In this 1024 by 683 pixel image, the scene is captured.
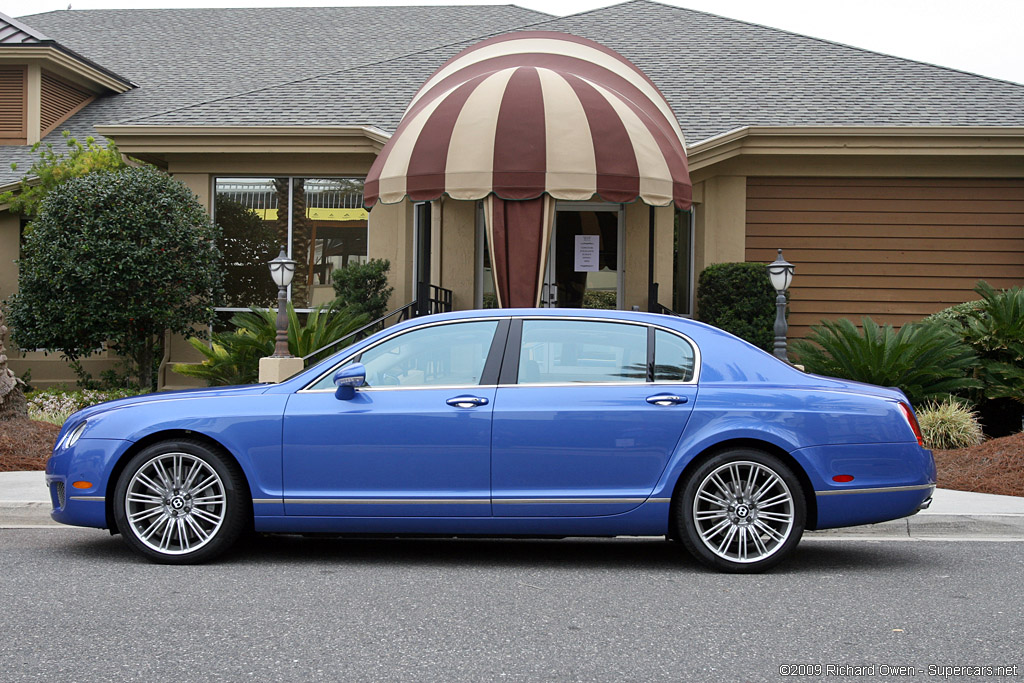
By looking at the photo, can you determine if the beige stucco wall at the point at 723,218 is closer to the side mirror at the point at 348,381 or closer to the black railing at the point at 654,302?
the black railing at the point at 654,302

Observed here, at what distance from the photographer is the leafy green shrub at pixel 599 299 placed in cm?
1495

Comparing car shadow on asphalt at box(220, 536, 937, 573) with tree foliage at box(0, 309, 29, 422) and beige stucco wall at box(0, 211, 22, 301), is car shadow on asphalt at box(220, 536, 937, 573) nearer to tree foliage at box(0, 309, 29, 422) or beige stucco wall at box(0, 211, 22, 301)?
tree foliage at box(0, 309, 29, 422)

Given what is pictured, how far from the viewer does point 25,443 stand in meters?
10.5

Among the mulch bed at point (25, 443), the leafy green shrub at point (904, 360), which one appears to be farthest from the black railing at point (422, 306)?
the leafy green shrub at point (904, 360)

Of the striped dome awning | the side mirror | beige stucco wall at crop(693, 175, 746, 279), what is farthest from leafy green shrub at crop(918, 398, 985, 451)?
the side mirror

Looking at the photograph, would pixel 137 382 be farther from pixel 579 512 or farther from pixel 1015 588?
pixel 1015 588

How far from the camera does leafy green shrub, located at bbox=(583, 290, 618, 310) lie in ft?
49.1

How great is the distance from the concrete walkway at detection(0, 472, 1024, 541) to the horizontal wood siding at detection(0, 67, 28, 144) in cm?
1273

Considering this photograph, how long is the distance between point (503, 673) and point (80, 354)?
1214 cm

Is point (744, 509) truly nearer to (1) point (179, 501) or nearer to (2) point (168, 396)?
(1) point (179, 501)

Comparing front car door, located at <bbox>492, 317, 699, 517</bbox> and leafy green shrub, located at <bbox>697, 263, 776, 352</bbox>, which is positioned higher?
leafy green shrub, located at <bbox>697, 263, 776, 352</bbox>

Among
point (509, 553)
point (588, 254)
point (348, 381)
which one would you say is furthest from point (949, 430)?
point (348, 381)

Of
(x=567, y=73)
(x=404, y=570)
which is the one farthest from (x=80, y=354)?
(x=404, y=570)

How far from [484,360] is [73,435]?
2.59 m
